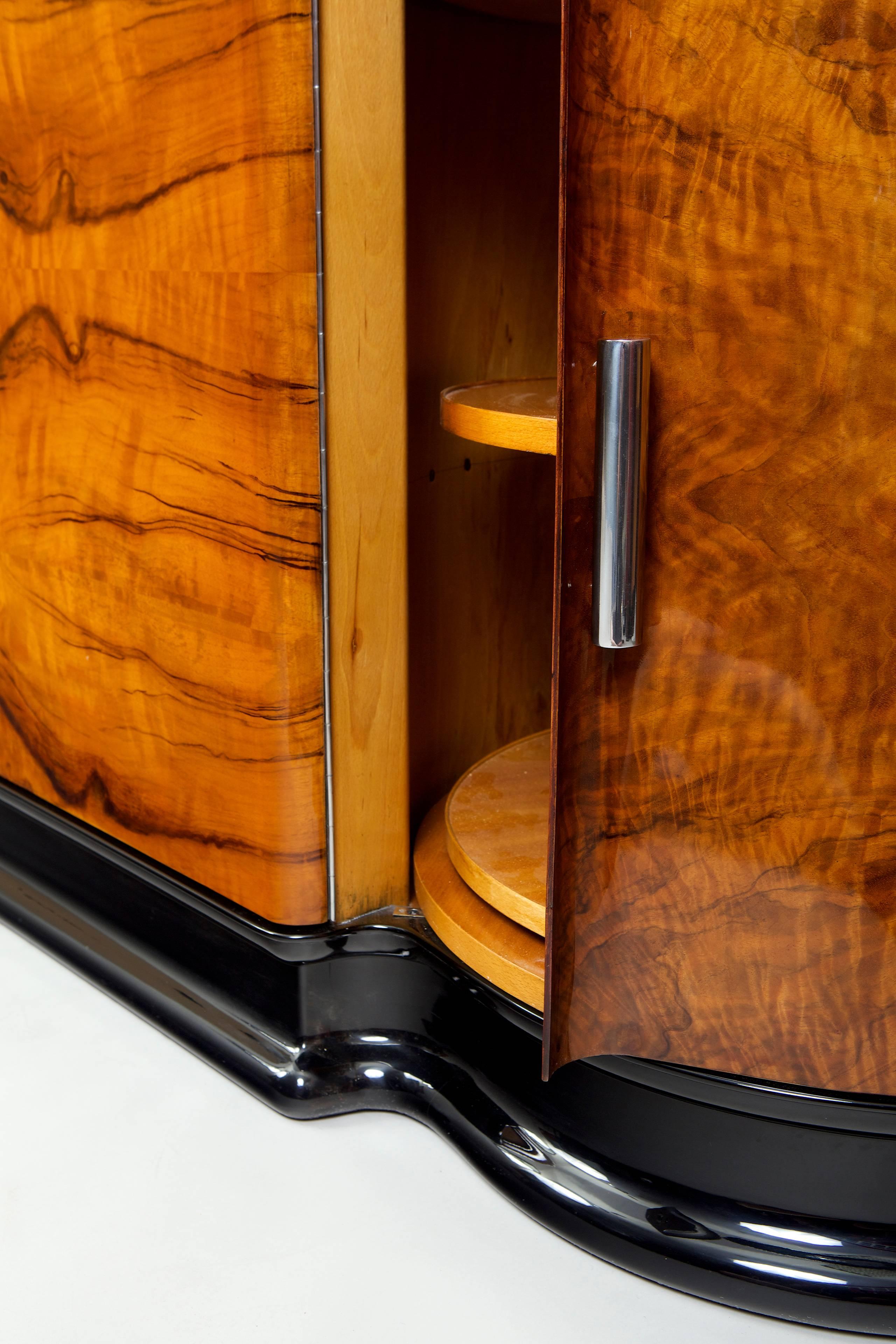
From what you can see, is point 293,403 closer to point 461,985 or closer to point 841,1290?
point 461,985

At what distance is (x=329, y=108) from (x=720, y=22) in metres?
0.27

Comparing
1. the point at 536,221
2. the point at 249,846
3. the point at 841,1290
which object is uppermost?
the point at 536,221

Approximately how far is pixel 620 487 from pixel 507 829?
0.35 m

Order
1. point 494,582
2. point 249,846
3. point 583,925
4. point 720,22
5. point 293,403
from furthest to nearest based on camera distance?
point 494,582 < point 249,846 < point 293,403 < point 583,925 < point 720,22

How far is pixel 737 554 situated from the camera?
1.95 feet

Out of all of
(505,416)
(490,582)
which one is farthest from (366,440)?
(490,582)

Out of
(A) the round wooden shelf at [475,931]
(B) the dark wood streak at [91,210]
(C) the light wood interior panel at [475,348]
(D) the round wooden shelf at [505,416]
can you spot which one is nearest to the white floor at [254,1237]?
(A) the round wooden shelf at [475,931]

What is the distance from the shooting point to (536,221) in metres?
0.97

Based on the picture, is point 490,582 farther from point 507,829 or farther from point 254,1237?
point 254,1237

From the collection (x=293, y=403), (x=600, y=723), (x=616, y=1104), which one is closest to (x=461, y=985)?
(x=616, y=1104)

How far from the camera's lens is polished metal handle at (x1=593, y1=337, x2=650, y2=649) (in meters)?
0.57

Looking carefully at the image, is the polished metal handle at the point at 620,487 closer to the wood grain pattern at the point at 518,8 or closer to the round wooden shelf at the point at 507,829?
the round wooden shelf at the point at 507,829

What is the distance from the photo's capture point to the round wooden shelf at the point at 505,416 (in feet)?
2.32

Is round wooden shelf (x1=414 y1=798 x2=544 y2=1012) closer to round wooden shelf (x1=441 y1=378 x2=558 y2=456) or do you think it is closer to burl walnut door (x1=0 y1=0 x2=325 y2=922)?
burl walnut door (x1=0 y1=0 x2=325 y2=922)
